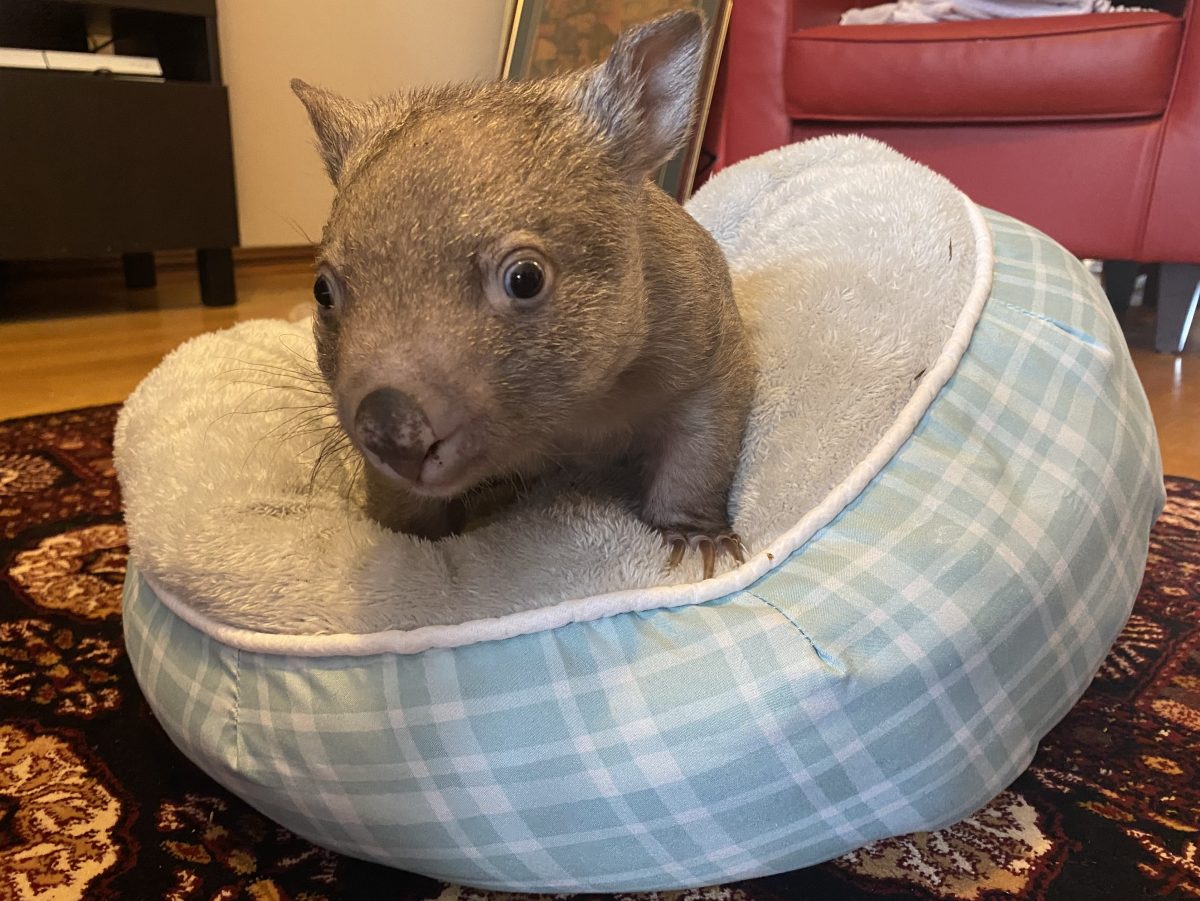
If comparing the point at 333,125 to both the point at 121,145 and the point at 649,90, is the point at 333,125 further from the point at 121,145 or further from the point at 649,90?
the point at 121,145

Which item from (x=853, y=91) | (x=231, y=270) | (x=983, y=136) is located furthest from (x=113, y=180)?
(x=983, y=136)

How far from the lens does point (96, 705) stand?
1.20 metres

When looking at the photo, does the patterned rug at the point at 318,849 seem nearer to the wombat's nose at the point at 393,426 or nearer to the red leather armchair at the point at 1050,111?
the wombat's nose at the point at 393,426

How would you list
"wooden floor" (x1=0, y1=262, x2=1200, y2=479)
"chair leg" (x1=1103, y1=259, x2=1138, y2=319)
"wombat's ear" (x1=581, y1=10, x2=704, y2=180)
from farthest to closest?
"chair leg" (x1=1103, y1=259, x2=1138, y2=319) < "wooden floor" (x1=0, y1=262, x2=1200, y2=479) < "wombat's ear" (x1=581, y1=10, x2=704, y2=180)

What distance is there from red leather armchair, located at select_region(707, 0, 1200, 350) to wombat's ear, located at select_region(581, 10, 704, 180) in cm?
212

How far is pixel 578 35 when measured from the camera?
160 inches

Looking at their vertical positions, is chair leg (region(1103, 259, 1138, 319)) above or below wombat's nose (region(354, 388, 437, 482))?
below

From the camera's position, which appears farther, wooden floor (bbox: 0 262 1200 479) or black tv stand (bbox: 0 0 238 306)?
black tv stand (bbox: 0 0 238 306)

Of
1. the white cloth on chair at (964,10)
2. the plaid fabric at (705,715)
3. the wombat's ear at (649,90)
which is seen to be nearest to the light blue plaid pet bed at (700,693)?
the plaid fabric at (705,715)

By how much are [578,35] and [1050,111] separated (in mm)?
1985

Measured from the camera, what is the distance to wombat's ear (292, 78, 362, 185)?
1.06 meters

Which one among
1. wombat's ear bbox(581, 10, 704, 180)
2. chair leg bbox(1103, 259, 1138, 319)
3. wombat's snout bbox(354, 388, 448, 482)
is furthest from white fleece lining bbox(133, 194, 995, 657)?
chair leg bbox(1103, 259, 1138, 319)

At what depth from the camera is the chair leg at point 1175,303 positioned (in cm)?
288

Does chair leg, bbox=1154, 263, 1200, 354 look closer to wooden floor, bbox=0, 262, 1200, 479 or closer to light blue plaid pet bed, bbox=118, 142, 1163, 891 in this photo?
wooden floor, bbox=0, 262, 1200, 479
